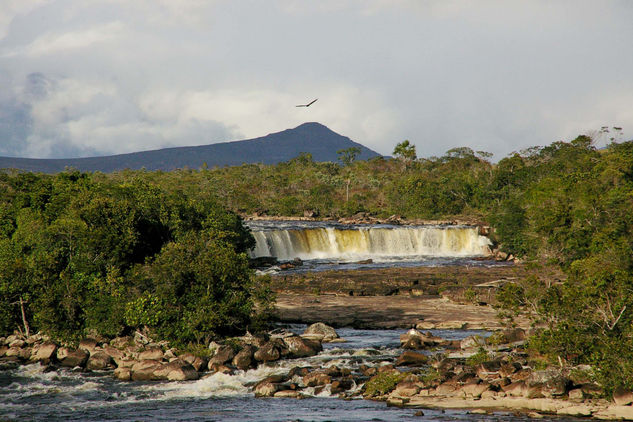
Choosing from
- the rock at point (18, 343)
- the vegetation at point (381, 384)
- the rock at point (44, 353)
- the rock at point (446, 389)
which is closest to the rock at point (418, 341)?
the vegetation at point (381, 384)

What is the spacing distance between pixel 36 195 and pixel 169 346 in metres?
21.9

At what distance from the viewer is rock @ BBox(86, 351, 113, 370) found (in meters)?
29.7

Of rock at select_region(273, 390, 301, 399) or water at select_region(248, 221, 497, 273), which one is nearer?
rock at select_region(273, 390, 301, 399)

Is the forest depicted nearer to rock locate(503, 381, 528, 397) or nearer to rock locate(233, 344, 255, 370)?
rock locate(503, 381, 528, 397)

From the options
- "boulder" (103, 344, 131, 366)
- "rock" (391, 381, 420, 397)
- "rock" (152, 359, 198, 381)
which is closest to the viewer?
"rock" (391, 381, 420, 397)

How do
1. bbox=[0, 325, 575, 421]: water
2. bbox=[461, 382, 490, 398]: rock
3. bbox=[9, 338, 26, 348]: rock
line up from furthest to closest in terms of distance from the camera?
bbox=[9, 338, 26, 348]: rock, bbox=[461, 382, 490, 398]: rock, bbox=[0, 325, 575, 421]: water

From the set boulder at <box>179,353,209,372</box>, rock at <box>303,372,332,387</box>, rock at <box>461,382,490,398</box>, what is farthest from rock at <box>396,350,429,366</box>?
boulder at <box>179,353,209,372</box>

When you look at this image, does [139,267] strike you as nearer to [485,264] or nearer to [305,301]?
[305,301]

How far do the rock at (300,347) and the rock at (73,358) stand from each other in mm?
9479

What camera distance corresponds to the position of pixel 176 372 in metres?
27.5

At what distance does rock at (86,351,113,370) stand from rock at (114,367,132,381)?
1.53 metres

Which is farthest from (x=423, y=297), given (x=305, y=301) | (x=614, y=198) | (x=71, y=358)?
Result: (x=71, y=358)

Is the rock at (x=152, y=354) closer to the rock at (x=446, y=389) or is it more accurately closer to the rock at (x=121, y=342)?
the rock at (x=121, y=342)

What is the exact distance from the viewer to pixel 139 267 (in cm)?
3347
